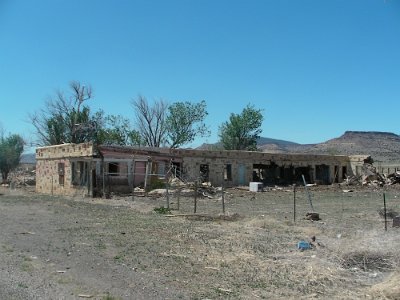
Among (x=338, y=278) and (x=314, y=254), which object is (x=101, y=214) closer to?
(x=314, y=254)

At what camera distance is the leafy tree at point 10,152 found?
5909 cm

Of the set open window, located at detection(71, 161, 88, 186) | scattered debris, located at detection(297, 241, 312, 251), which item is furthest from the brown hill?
scattered debris, located at detection(297, 241, 312, 251)

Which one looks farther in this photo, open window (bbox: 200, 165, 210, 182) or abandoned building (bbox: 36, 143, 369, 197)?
open window (bbox: 200, 165, 210, 182)

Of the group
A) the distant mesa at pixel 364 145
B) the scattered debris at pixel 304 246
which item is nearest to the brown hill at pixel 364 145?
the distant mesa at pixel 364 145

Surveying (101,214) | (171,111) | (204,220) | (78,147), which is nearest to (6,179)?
(171,111)

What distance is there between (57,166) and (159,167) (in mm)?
7802

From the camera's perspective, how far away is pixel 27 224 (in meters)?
Answer: 16.5

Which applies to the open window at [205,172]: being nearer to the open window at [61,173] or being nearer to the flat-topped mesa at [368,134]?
the open window at [61,173]

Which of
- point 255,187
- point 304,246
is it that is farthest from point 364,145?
point 304,246

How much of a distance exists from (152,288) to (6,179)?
2223 inches

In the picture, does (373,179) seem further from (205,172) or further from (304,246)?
(304,246)

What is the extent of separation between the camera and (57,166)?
3822 centimetres

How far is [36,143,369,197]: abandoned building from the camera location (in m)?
33.8

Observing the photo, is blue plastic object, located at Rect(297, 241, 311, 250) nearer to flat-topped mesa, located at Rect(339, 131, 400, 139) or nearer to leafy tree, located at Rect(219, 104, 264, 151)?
leafy tree, located at Rect(219, 104, 264, 151)
